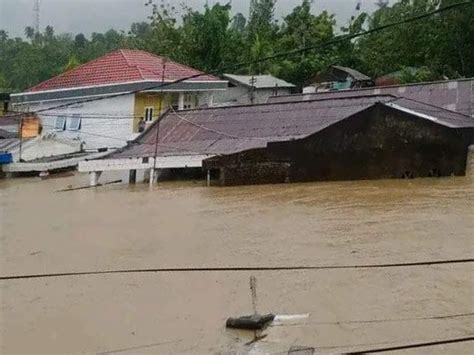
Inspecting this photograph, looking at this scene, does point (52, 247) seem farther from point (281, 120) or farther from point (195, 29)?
point (195, 29)

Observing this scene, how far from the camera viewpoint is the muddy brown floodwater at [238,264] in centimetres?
607

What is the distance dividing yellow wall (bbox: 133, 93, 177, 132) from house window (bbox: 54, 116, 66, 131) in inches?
113

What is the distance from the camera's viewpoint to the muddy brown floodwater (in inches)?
239

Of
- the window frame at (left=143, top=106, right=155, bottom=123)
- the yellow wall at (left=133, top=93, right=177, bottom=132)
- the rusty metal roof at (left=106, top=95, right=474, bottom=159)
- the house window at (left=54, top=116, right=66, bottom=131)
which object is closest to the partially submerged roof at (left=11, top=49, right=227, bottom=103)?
the yellow wall at (left=133, top=93, right=177, bottom=132)

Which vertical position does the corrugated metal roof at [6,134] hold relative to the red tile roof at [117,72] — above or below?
below

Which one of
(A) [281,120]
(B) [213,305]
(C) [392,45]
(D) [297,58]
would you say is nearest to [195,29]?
(D) [297,58]

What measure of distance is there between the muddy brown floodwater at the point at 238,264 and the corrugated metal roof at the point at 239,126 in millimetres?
2675

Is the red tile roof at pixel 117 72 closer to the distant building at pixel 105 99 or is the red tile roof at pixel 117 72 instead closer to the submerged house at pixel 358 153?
the distant building at pixel 105 99

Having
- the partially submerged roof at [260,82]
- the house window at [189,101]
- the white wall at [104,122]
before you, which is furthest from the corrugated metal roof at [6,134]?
the partially submerged roof at [260,82]

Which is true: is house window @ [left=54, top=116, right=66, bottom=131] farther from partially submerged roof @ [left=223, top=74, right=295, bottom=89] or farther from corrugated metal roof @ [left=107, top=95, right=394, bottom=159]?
partially submerged roof @ [left=223, top=74, right=295, bottom=89]

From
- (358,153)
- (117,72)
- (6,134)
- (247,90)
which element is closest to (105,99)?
(117,72)

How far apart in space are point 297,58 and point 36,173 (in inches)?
730

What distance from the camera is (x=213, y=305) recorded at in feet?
22.6

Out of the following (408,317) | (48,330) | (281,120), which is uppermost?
(281,120)
